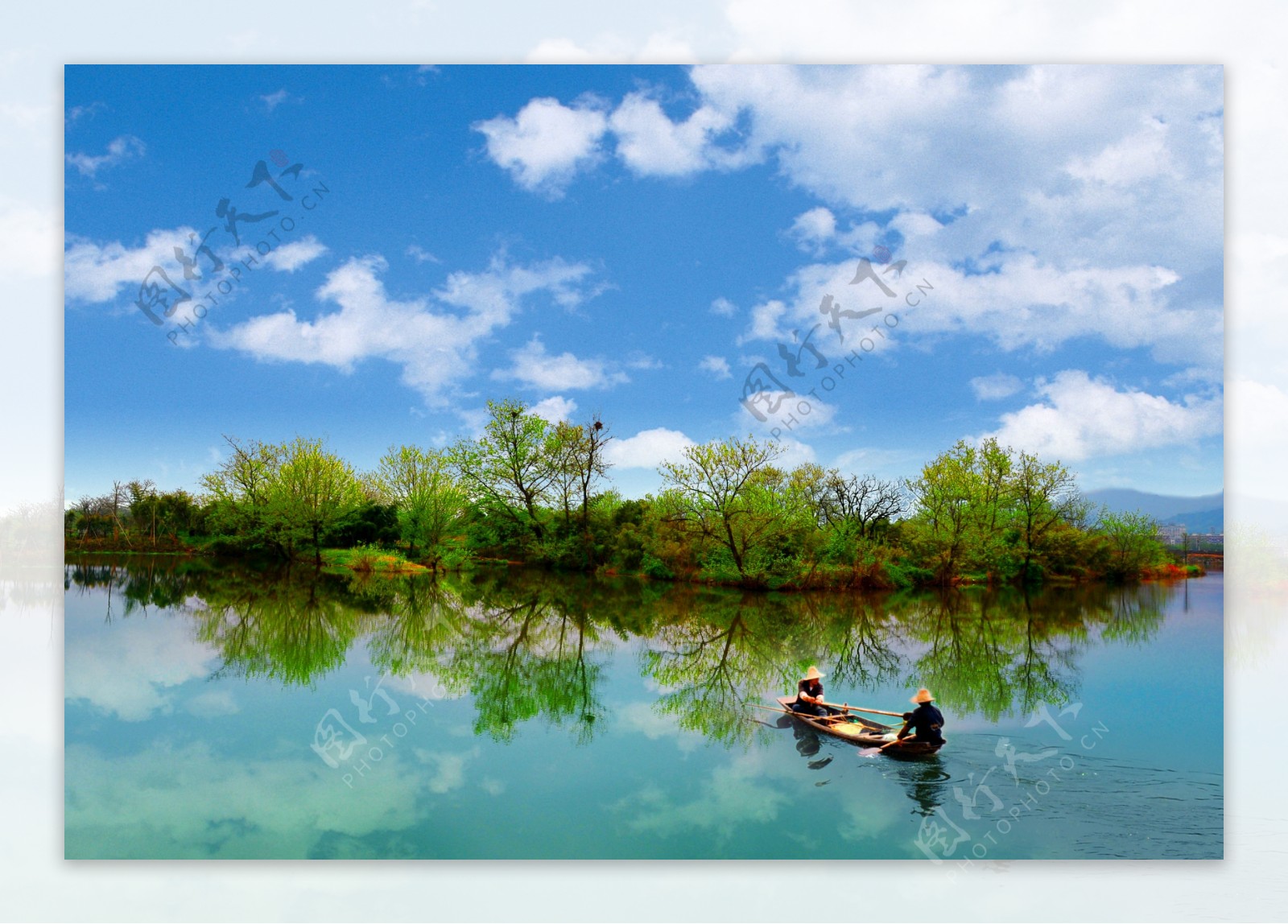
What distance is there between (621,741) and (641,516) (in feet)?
29.5

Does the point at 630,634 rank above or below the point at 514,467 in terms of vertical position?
below

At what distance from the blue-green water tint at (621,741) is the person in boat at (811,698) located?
24cm

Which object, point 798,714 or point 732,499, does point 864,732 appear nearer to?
point 798,714

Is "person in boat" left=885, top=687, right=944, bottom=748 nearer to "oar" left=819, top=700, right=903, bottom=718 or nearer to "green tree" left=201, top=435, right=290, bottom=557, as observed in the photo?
"oar" left=819, top=700, right=903, bottom=718

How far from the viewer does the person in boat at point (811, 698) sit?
7.55 metres

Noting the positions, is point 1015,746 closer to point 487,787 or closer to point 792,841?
point 792,841

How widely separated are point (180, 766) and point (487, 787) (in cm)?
287

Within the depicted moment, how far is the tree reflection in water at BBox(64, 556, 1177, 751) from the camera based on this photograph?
8.29 meters

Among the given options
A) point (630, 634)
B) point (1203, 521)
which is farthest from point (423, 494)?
point (1203, 521)

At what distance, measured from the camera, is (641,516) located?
15914mm

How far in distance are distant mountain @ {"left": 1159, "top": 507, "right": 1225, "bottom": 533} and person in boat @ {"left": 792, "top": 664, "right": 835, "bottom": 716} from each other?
12.8 ft

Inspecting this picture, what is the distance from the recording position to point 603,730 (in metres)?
7.29

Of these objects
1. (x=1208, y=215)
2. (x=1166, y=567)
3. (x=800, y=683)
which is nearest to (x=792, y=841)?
(x=800, y=683)

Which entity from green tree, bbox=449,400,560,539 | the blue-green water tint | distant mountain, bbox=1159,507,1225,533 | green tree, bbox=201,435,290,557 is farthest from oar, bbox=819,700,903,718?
green tree, bbox=201,435,290,557
